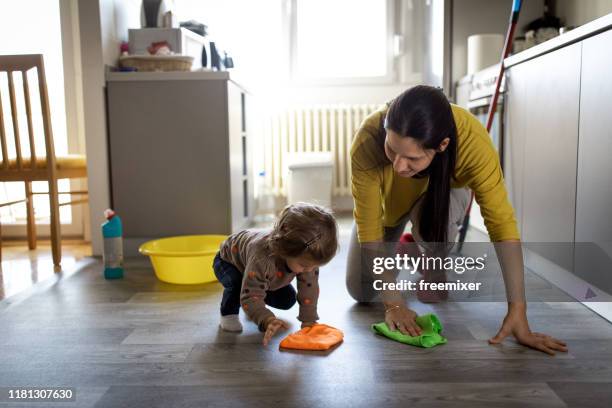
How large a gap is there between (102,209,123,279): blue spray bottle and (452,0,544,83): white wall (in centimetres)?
204

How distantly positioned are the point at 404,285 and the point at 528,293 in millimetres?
415

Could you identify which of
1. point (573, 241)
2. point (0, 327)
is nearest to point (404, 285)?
point (573, 241)

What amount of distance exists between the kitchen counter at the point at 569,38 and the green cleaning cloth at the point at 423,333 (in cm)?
93

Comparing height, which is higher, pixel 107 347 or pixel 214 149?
pixel 214 149

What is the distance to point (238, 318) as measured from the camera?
154cm

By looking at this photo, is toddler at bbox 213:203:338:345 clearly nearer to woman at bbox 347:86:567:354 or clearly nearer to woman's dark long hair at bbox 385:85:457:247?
woman at bbox 347:86:567:354

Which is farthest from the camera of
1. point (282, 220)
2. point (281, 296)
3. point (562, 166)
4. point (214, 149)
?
point (214, 149)

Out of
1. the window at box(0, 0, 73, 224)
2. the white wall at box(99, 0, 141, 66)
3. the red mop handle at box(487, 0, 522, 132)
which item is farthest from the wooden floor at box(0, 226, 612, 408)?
the window at box(0, 0, 73, 224)

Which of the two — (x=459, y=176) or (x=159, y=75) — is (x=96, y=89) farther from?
(x=459, y=176)

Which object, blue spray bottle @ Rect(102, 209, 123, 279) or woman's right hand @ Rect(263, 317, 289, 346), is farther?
blue spray bottle @ Rect(102, 209, 123, 279)

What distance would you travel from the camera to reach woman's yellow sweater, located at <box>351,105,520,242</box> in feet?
4.40

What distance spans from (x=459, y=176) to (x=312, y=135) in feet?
9.34

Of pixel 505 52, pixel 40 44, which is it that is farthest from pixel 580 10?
pixel 40 44

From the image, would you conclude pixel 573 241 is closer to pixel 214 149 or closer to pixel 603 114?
pixel 603 114
